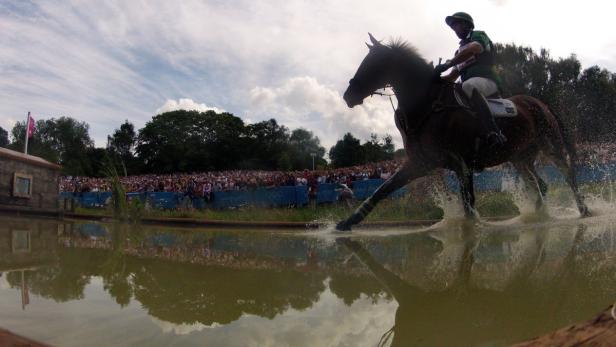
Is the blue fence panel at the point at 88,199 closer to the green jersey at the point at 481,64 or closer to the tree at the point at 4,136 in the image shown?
the green jersey at the point at 481,64

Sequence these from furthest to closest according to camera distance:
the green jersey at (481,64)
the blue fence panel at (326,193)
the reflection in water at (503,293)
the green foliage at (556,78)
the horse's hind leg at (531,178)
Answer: the green foliage at (556,78)
the blue fence panel at (326,193)
the horse's hind leg at (531,178)
the green jersey at (481,64)
the reflection in water at (503,293)

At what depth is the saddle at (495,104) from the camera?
5.52 metres

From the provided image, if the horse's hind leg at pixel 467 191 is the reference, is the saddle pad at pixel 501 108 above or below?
above

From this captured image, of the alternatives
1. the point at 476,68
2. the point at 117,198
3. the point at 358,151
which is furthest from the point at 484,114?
the point at 358,151

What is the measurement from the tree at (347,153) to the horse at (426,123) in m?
50.9

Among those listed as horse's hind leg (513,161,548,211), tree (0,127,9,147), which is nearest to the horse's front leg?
horse's hind leg (513,161,548,211)

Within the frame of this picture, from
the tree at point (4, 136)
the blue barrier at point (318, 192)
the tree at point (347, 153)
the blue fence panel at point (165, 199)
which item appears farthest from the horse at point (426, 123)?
the tree at point (4, 136)

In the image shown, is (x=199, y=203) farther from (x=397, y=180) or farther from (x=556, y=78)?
(x=556, y=78)

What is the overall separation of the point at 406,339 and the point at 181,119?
7377 cm

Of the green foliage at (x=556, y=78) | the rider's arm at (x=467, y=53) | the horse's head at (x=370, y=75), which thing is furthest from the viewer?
the green foliage at (x=556, y=78)

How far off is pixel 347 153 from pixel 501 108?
54.6 meters

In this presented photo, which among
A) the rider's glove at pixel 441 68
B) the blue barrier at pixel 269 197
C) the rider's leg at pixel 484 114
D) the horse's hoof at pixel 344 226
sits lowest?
the horse's hoof at pixel 344 226

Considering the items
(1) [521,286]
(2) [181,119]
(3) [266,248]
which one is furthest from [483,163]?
(2) [181,119]

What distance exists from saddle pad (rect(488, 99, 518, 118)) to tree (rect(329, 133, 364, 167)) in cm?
5088
